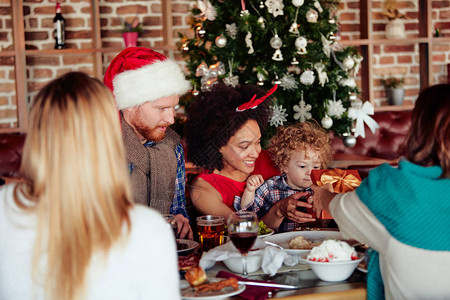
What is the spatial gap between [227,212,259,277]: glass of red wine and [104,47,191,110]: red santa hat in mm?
1126

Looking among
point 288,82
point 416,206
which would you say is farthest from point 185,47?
point 416,206

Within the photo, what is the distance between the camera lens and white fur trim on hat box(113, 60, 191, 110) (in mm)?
2555

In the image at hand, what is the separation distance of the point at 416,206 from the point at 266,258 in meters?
0.45

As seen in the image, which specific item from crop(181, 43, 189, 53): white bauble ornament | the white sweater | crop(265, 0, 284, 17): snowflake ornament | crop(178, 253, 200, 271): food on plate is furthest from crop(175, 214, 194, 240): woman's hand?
crop(181, 43, 189, 53): white bauble ornament

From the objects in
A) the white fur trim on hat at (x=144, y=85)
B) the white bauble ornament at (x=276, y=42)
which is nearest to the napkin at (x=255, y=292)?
the white fur trim on hat at (x=144, y=85)

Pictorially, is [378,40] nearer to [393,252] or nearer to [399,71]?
[399,71]

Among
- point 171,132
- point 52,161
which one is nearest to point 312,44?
point 171,132

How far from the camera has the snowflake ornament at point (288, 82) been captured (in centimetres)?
380

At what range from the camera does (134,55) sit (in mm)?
2674

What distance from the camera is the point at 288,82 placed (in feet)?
12.5

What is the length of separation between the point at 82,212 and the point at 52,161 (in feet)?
0.39

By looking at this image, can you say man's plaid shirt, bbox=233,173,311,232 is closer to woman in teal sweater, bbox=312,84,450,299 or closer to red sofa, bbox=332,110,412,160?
woman in teal sweater, bbox=312,84,450,299

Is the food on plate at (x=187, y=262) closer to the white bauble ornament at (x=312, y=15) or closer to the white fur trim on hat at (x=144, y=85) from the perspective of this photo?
the white fur trim on hat at (x=144, y=85)

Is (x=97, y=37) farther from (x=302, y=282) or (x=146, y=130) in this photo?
(x=302, y=282)
